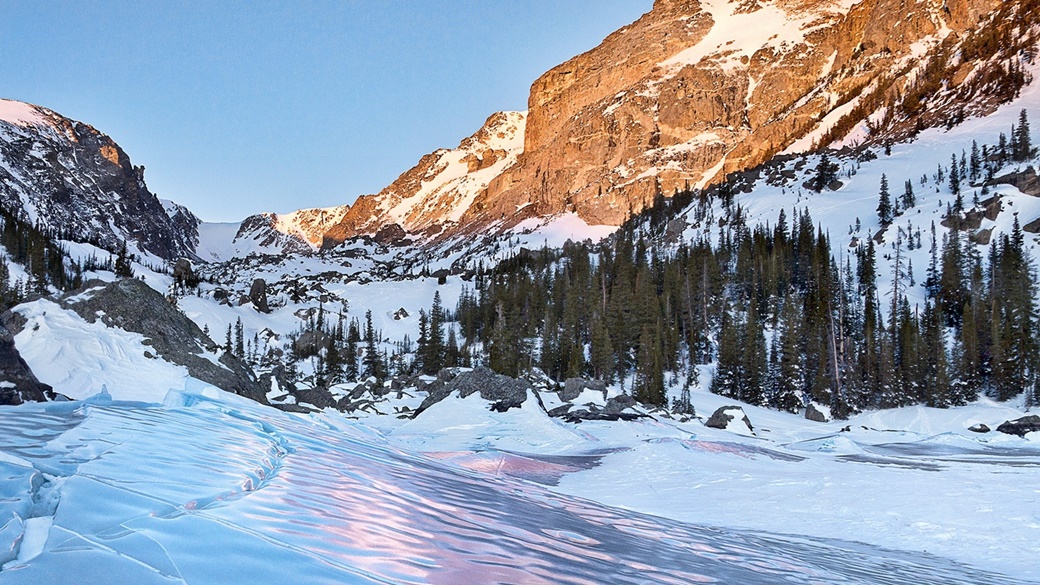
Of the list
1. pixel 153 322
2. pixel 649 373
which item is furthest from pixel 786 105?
pixel 153 322

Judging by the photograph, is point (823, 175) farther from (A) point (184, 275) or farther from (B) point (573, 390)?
(A) point (184, 275)

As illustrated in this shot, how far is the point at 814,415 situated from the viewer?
43.8m

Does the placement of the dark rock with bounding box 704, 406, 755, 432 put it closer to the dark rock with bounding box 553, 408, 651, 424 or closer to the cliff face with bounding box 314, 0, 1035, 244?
the dark rock with bounding box 553, 408, 651, 424

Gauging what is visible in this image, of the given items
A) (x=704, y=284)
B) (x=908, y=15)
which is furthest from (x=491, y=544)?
(x=908, y=15)

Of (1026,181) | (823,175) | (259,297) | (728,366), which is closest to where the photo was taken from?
(728,366)

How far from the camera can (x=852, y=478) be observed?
37.6ft

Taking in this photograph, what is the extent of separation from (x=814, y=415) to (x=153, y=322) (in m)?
40.5

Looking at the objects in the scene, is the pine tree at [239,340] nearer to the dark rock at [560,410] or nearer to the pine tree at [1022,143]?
the dark rock at [560,410]

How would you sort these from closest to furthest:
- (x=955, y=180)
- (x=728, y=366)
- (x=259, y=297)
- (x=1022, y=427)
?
1. (x=1022, y=427)
2. (x=728, y=366)
3. (x=955, y=180)
4. (x=259, y=297)

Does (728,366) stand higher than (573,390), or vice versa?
(728,366)

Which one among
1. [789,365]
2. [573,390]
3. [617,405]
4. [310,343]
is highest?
[789,365]

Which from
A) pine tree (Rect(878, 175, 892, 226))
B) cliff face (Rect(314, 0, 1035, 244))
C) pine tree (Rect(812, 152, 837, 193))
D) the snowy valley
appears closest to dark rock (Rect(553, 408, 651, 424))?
the snowy valley

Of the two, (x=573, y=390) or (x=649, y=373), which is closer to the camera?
(x=573, y=390)

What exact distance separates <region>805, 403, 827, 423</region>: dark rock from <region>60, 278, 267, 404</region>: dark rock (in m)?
37.3
